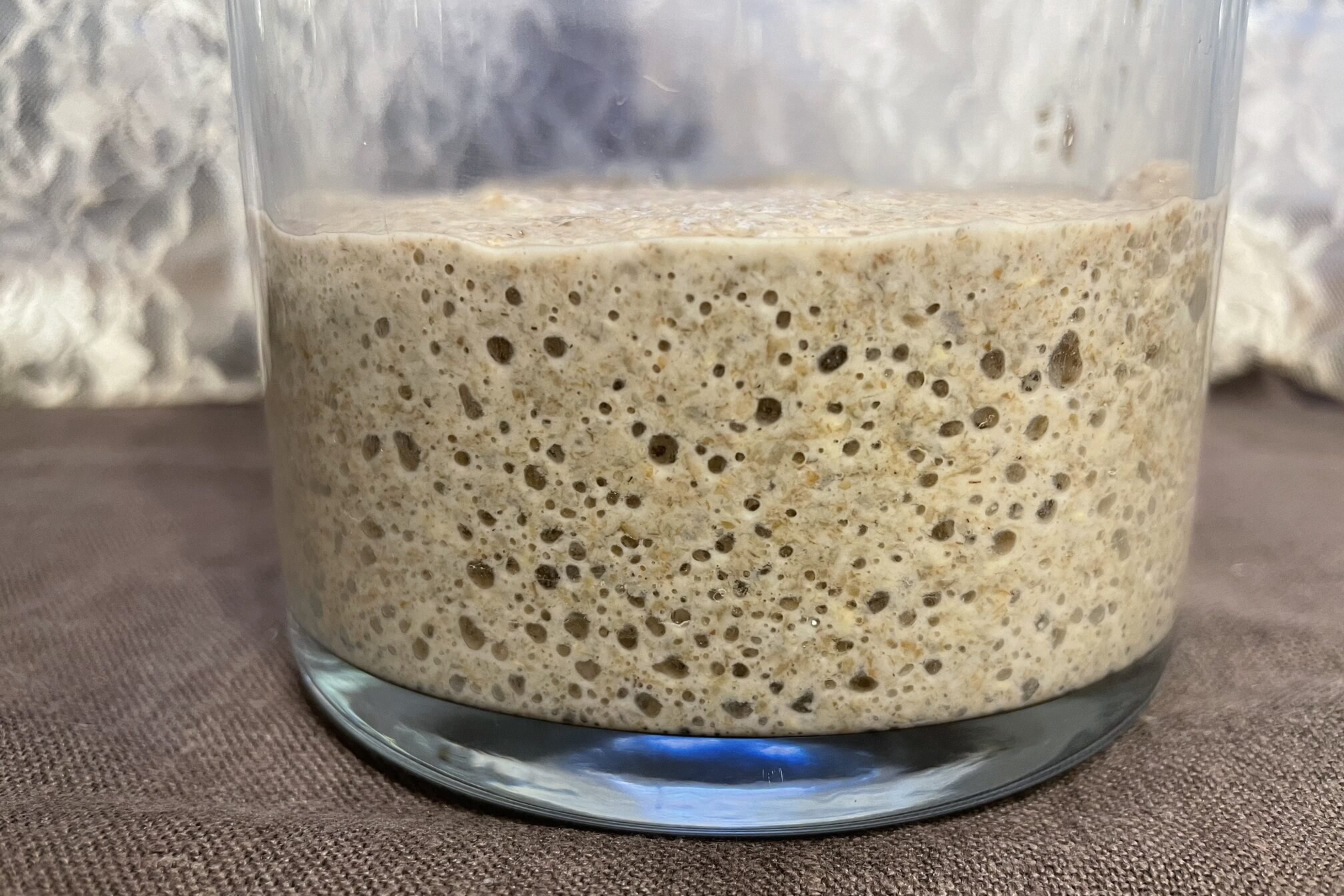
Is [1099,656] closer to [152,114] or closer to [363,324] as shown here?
[363,324]

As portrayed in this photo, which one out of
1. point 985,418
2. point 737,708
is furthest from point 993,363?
point 737,708

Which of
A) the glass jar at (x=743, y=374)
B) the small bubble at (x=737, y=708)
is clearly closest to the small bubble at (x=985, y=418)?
the glass jar at (x=743, y=374)

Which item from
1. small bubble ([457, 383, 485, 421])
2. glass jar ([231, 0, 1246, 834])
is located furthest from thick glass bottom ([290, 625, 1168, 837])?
small bubble ([457, 383, 485, 421])

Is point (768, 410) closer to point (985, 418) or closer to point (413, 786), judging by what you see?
point (985, 418)

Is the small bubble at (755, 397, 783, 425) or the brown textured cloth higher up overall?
the small bubble at (755, 397, 783, 425)

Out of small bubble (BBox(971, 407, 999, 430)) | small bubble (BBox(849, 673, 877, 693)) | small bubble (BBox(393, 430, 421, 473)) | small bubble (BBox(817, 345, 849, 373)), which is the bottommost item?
small bubble (BBox(849, 673, 877, 693))

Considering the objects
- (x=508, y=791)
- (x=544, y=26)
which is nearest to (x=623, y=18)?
(x=544, y=26)

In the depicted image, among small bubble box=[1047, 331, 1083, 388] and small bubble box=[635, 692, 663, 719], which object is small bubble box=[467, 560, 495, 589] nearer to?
small bubble box=[635, 692, 663, 719]

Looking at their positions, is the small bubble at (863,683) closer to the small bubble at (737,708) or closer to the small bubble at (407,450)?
the small bubble at (737,708)
